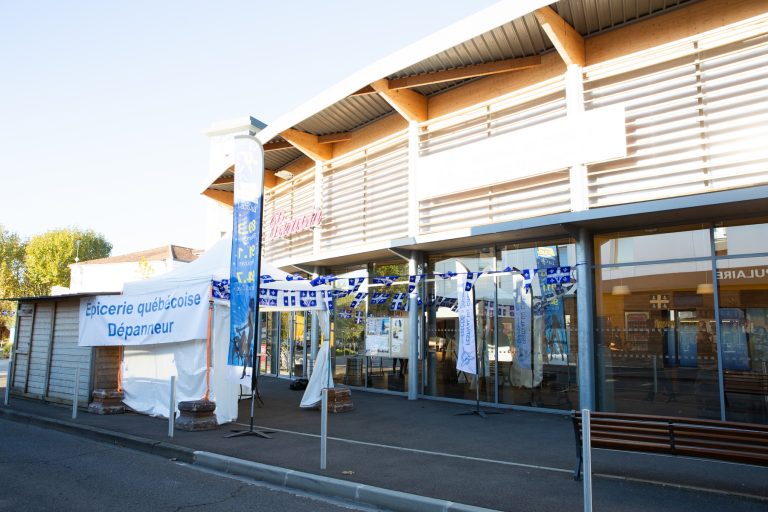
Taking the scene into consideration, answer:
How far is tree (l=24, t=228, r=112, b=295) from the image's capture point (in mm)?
55688

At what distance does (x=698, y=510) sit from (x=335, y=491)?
3.79 meters

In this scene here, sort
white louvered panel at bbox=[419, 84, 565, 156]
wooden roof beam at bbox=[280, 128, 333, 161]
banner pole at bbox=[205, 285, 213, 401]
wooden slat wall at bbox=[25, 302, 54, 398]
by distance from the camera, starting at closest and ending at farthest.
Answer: banner pole at bbox=[205, 285, 213, 401], white louvered panel at bbox=[419, 84, 565, 156], wooden slat wall at bbox=[25, 302, 54, 398], wooden roof beam at bbox=[280, 128, 333, 161]

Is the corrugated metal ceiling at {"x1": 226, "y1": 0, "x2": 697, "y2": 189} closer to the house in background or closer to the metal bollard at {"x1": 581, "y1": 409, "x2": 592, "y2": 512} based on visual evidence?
the metal bollard at {"x1": 581, "y1": 409, "x2": 592, "y2": 512}

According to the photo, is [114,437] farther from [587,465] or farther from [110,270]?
[110,270]

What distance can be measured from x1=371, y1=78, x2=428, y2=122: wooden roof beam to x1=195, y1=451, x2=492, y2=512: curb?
9.46 meters

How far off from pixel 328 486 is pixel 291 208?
569 inches

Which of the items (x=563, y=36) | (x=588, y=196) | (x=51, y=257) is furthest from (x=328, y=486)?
(x=51, y=257)

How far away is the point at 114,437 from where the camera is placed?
9.30m

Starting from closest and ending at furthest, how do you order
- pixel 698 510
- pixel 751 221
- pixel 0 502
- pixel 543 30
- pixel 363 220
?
pixel 698 510 → pixel 0 502 → pixel 751 221 → pixel 543 30 → pixel 363 220

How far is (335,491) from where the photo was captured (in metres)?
6.29

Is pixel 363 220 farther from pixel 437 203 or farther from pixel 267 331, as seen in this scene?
pixel 267 331

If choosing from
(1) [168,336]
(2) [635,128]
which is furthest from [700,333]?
(1) [168,336]

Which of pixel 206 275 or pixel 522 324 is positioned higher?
pixel 206 275

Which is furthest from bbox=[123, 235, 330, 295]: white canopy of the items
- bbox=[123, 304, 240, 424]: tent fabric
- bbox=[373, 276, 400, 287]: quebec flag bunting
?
bbox=[373, 276, 400, 287]: quebec flag bunting
